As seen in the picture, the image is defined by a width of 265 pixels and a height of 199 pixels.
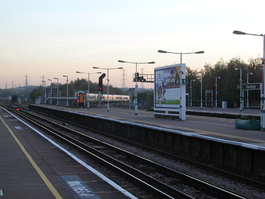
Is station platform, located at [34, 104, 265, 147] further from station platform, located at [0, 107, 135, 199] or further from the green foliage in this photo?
the green foliage

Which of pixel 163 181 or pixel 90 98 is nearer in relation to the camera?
pixel 163 181

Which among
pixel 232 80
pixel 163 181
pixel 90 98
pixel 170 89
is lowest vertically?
pixel 163 181

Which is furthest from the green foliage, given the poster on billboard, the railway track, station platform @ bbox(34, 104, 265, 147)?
the railway track

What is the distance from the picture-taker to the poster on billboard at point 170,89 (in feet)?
77.3

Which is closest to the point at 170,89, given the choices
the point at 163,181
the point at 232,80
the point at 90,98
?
the point at 163,181

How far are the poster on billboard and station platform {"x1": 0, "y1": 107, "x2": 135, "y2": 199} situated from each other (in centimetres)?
1270

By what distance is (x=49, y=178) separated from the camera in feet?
28.4

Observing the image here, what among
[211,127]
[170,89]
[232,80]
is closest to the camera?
[211,127]

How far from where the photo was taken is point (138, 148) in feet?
53.2

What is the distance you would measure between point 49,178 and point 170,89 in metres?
17.4

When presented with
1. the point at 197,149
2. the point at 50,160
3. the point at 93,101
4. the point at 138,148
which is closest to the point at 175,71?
the point at 138,148

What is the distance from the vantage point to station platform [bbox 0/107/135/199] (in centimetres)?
721

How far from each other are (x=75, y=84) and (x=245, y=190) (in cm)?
17620

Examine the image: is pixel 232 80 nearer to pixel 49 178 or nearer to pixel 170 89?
pixel 170 89
